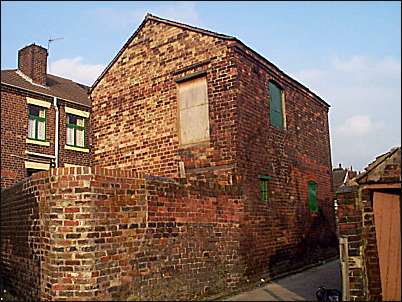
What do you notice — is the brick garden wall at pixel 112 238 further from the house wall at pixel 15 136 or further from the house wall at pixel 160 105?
the house wall at pixel 15 136

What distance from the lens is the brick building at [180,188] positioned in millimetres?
7230

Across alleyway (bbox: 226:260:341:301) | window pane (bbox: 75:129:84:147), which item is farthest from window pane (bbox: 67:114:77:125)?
alleyway (bbox: 226:260:341:301)

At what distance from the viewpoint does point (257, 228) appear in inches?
454

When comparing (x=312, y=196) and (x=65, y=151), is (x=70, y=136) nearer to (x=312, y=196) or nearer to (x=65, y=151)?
(x=65, y=151)

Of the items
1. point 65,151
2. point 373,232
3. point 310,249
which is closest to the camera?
point 373,232

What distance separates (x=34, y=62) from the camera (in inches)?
841

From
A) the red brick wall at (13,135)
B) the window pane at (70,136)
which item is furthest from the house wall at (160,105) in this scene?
the window pane at (70,136)

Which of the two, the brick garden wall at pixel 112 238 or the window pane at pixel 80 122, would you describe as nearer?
the brick garden wall at pixel 112 238

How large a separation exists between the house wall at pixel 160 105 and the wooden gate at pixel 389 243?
448 centimetres

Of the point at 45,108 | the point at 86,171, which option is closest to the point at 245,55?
the point at 86,171

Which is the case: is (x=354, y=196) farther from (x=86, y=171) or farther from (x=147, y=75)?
(x=147, y=75)

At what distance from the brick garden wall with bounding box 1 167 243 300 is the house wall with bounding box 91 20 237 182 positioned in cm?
208

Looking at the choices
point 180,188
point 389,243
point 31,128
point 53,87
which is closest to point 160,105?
point 180,188

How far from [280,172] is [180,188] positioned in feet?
18.0
